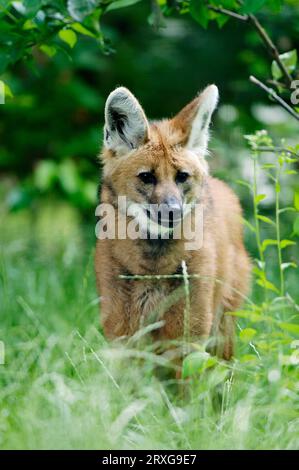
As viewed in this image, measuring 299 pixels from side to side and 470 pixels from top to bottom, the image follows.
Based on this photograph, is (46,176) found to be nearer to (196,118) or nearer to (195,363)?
(196,118)

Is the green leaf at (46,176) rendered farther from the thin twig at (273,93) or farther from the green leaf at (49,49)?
the thin twig at (273,93)

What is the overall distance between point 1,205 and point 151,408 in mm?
5730

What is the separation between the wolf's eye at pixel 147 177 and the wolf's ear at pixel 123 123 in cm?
18

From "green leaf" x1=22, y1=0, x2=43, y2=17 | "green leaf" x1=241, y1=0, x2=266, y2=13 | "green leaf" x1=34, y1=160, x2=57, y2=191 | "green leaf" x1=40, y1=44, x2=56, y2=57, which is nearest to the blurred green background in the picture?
"green leaf" x1=34, y1=160, x2=57, y2=191

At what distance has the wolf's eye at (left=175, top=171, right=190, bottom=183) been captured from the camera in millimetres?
3771

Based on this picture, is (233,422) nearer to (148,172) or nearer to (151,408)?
(151,408)

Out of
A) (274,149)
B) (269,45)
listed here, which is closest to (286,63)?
(269,45)

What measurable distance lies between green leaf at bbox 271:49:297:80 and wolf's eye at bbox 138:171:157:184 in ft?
2.30

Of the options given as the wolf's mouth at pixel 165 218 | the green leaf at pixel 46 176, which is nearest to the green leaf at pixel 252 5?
the wolf's mouth at pixel 165 218

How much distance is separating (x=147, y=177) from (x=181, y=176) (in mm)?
152

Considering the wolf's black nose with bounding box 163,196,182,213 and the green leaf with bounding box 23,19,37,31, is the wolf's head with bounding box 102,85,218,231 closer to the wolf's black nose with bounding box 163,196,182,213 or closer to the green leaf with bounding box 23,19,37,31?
the wolf's black nose with bounding box 163,196,182,213

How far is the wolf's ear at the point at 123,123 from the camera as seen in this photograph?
12.3ft

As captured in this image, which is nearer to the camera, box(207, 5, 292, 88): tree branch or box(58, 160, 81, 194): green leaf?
box(207, 5, 292, 88): tree branch
